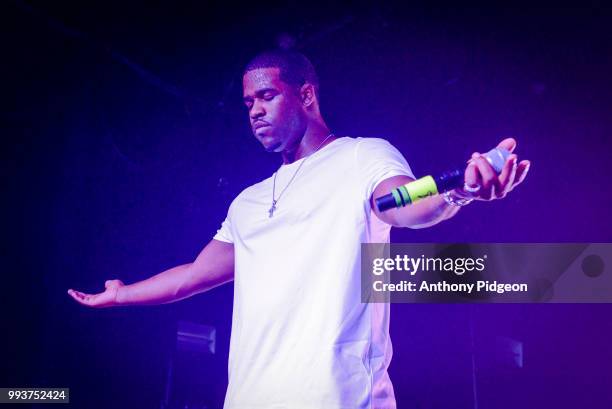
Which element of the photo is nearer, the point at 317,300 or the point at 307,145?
the point at 317,300

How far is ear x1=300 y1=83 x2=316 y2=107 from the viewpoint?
96.7 inches

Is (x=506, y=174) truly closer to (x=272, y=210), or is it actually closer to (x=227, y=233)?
(x=272, y=210)

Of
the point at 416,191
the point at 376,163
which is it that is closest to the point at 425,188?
the point at 416,191

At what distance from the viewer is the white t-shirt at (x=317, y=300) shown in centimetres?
177

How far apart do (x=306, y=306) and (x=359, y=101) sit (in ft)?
7.44

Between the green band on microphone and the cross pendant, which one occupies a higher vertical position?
the cross pendant

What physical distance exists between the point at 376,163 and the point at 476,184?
0.57 metres

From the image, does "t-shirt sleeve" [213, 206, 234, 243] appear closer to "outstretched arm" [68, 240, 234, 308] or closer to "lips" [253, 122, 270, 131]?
"outstretched arm" [68, 240, 234, 308]

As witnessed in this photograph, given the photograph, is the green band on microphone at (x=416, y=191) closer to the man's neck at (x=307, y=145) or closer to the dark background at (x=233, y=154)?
the man's neck at (x=307, y=145)

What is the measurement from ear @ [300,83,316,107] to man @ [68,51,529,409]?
73 mm

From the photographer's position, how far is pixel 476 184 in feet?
4.50

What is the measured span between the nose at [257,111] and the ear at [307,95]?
198 millimetres

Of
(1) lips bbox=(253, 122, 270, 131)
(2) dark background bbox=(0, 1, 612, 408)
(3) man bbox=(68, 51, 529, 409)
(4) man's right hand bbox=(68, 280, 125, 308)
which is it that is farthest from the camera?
(2) dark background bbox=(0, 1, 612, 408)

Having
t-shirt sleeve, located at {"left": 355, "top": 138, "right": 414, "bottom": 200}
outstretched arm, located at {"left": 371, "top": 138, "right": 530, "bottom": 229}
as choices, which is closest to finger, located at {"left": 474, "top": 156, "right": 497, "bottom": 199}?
outstretched arm, located at {"left": 371, "top": 138, "right": 530, "bottom": 229}
